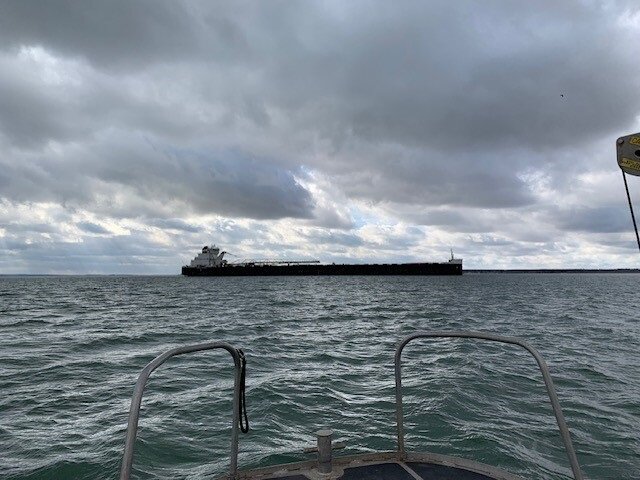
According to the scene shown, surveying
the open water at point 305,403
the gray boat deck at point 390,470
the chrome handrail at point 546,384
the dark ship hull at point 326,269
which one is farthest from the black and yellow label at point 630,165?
the dark ship hull at point 326,269

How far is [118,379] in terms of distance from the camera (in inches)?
481

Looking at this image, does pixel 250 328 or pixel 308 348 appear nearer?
pixel 308 348

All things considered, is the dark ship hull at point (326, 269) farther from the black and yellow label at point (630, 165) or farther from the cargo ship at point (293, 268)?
the black and yellow label at point (630, 165)

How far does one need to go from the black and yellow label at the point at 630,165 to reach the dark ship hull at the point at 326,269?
14248 centimetres

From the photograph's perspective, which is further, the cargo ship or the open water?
the cargo ship

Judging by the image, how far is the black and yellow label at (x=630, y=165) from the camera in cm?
321

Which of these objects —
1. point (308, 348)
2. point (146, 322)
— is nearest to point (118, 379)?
point (308, 348)

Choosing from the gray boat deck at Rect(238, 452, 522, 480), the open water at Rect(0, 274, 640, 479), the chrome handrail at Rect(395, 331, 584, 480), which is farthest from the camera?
the open water at Rect(0, 274, 640, 479)

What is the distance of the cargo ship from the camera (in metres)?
144

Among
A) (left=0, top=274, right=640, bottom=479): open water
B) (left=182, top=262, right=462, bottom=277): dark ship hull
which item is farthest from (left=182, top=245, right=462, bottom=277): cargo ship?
(left=0, top=274, right=640, bottom=479): open water

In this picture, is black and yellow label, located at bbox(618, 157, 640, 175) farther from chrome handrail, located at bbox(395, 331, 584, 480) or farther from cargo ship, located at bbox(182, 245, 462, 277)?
cargo ship, located at bbox(182, 245, 462, 277)

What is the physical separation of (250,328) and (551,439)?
1686 centimetres

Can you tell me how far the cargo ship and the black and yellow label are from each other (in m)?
143

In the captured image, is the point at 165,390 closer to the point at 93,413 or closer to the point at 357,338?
the point at 93,413
